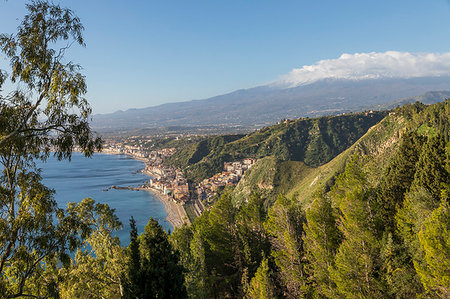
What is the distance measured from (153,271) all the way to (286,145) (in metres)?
90.7

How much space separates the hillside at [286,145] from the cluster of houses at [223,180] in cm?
492

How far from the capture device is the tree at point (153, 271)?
825 centimetres

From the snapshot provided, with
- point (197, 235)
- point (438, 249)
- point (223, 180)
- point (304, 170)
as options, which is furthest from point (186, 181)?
point (438, 249)

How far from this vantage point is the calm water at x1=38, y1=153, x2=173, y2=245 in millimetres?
57659

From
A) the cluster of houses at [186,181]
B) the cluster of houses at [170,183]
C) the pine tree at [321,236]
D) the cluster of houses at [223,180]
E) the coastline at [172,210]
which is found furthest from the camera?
the cluster of houses at [223,180]

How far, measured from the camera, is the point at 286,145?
314 feet

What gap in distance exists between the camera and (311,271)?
40.0 ft

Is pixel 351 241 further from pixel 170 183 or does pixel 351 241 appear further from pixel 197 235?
pixel 170 183

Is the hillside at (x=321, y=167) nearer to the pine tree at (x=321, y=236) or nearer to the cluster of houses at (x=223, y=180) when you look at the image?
the cluster of houses at (x=223, y=180)

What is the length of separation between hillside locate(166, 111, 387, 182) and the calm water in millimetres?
18913

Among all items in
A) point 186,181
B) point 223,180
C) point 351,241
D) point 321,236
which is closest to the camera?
point 351,241

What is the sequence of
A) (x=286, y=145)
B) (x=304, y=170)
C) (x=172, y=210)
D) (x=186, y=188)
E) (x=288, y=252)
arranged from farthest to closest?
(x=286, y=145) < (x=186, y=188) < (x=172, y=210) < (x=304, y=170) < (x=288, y=252)

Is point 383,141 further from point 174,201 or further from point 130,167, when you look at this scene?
point 130,167

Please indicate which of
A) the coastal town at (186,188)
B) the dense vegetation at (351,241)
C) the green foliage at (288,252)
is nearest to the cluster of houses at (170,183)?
the coastal town at (186,188)
